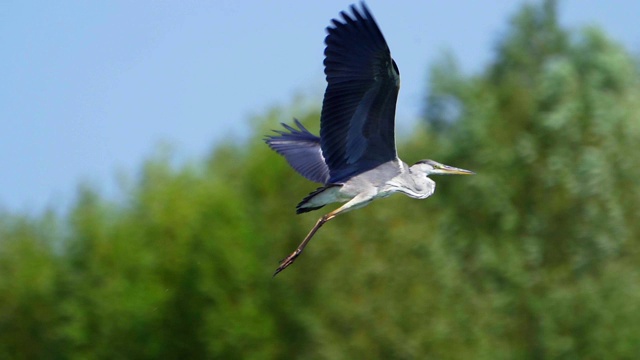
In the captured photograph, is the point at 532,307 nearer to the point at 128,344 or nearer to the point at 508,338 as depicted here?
the point at 508,338

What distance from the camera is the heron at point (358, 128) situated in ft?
33.3

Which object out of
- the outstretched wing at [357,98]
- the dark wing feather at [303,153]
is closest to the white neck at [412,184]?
the outstretched wing at [357,98]

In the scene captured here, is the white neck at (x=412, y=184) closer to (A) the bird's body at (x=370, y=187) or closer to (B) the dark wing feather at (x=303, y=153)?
(A) the bird's body at (x=370, y=187)

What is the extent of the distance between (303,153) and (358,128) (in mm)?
1593

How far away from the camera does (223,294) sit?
64.9 ft

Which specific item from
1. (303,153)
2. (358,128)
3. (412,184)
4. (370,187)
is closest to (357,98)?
(358,128)

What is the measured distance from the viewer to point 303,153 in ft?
40.7

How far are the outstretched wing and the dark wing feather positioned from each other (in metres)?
0.75

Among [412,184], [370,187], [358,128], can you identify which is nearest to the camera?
[358,128]

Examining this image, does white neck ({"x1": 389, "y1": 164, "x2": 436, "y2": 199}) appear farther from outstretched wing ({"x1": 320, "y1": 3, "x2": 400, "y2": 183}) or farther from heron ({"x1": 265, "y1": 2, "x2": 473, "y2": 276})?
outstretched wing ({"x1": 320, "y1": 3, "x2": 400, "y2": 183})

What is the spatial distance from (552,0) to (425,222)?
13412 millimetres

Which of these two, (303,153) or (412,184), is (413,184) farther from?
(303,153)

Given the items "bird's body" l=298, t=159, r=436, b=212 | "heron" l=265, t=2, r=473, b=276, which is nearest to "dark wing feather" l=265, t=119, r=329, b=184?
"heron" l=265, t=2, r=473, b=276

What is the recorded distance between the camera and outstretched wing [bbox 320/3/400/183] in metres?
10.1
